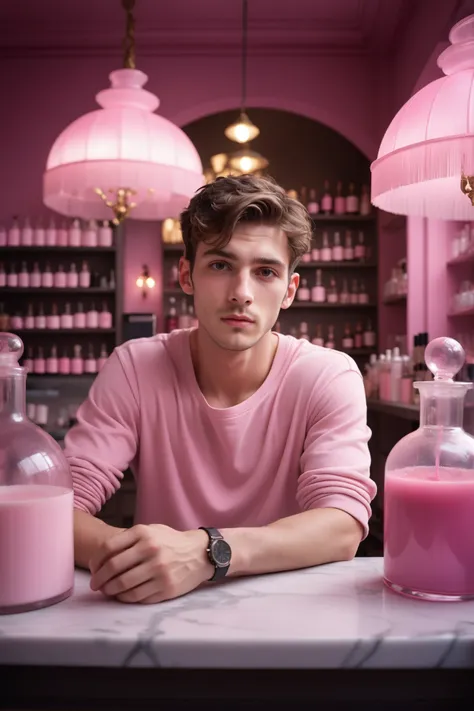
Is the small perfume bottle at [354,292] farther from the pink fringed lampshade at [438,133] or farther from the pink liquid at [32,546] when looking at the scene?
the pink liquid at [32,546]

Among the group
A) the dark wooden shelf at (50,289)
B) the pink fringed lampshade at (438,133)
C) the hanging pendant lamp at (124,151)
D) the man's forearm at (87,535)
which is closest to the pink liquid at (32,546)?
the man's forearm at (87,535)

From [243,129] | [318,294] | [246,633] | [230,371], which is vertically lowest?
[246,633]

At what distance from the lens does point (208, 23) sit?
5.72 meters

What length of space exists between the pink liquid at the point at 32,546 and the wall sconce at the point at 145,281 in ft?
18.0

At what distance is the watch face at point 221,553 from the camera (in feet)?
3.03


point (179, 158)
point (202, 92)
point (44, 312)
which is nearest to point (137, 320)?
point (44, 312)

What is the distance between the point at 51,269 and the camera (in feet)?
19.9

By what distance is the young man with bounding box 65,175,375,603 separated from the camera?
1.36 m

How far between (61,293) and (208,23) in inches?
103

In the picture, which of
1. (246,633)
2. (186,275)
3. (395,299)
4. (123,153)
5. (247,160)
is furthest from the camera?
(395,299)

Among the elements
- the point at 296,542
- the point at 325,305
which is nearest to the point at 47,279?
the point at 325,305

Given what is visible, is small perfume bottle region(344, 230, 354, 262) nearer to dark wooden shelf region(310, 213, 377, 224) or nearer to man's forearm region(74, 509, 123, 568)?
dark wooden shelf region(310, 213, 377, 224)

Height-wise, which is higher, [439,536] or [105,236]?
[105,236]

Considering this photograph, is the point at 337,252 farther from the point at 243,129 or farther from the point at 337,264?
the point at 243,129
